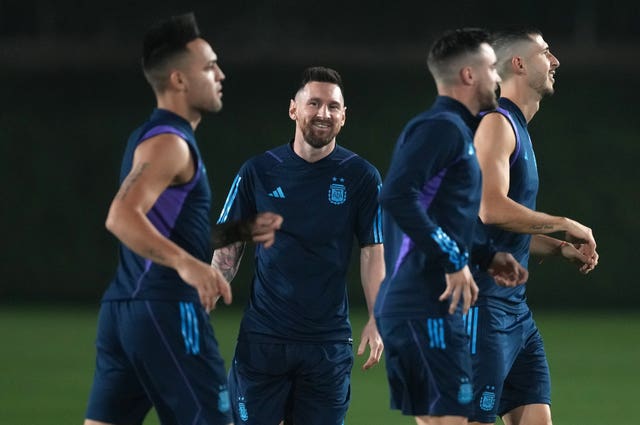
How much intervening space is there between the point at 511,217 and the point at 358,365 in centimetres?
594

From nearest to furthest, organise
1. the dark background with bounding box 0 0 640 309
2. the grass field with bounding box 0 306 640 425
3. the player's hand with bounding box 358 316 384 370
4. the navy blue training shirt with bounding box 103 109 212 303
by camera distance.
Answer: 1. the navy blue training shirt with bounding box 103 109 212 303
2. the player's hand with bounding box 358 316 384 370
3. the grass field with bounding box 0 306 640 425
4. the dark background with bounding box 0 0 640 309

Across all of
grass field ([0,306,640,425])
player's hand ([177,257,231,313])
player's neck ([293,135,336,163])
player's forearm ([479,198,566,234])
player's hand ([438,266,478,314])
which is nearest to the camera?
player's hand ([177,257,231,313])

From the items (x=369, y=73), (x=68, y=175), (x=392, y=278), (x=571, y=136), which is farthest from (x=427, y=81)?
(x=392, y=278)

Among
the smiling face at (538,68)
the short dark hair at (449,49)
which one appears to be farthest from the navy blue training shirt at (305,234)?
the short dark hair at (449,49)

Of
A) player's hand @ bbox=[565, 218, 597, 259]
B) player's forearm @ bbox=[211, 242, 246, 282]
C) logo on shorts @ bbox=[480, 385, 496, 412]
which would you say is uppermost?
player's hand @ bbox=[565, 218, 597, 259]

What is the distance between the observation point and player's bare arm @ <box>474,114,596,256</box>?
5242mm

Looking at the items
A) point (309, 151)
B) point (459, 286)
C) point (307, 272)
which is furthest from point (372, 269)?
point (459, 286)

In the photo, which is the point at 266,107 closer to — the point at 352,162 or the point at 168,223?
the point at 352,162

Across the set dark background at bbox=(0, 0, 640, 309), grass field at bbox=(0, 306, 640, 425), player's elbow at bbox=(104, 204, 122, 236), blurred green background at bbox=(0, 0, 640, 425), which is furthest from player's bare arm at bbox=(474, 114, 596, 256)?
dark background at bbox=(0, 0, 640, 309)

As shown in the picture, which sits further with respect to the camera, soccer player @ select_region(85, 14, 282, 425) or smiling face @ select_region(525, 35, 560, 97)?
smiling face @ select_region(525, 35, 560, 97)

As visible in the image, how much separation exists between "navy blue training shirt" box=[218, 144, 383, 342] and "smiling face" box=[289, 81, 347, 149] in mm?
128

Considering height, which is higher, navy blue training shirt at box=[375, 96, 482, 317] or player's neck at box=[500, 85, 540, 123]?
player's neck at box=[500, 85, 540, 123]

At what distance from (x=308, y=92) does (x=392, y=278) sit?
1.50 metres

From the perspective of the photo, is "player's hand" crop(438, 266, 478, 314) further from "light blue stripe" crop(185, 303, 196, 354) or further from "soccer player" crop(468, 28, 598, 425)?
"light blue stripe" crop(185, 303, 196, 354)
